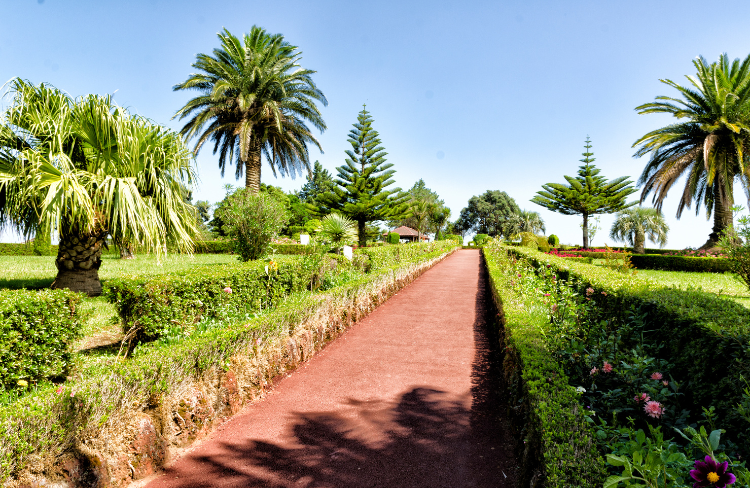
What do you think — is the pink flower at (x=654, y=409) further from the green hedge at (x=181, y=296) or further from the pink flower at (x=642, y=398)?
the green hedge at (x=181, y=296)

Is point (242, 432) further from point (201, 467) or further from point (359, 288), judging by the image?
point (359, 288)

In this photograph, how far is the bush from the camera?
10.8 meters

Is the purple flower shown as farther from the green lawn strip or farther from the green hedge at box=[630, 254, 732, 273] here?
the green hedge at box=[630, 254, 732, 273]

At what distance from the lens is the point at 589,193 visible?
34.9 meters

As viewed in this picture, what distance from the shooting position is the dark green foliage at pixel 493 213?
200 ft

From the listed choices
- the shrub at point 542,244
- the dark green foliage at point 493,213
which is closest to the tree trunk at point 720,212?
the shrub at point 542,244

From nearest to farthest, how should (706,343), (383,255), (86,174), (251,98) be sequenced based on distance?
(706,343) → (86,174) → (383,255) → (251,98)

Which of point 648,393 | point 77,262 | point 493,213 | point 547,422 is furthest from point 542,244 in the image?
point 493,213

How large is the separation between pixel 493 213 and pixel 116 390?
64316 mm

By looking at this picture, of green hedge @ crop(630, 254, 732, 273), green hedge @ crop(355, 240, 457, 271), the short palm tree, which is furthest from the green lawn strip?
Answer: green hedge @ crop(630, 254, 732, 273)

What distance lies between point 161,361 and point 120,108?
6655 mm

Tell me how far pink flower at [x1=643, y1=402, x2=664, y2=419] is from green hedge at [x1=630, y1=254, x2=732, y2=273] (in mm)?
17085

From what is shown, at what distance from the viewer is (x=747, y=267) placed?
6.34m

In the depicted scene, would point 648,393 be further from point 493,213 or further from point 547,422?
point 493,213
